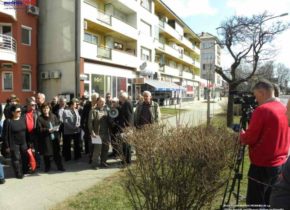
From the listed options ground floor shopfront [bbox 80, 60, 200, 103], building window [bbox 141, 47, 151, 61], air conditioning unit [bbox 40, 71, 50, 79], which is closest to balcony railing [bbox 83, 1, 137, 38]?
building window [bbox 141, 47, 151, 61]

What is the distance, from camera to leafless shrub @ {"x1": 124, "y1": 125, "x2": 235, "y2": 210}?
3527mm

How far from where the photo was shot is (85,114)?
9.71m

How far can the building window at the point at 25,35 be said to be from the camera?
2348 centimetres

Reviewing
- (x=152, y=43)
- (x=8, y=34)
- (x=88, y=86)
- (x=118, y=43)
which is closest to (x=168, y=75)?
(x=152, y=43)

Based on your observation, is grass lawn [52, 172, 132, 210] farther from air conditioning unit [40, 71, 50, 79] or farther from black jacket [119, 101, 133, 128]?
air conditioning unit [40, 71, 50, 79]

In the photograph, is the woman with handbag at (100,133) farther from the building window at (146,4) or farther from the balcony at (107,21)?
the building window at (146,4)

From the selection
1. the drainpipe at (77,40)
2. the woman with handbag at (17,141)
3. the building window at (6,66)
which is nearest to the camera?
the woman with handbag at (17,141)

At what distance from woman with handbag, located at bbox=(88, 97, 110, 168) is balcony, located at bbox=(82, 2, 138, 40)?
1639 cm

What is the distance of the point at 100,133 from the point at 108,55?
18.5 meters

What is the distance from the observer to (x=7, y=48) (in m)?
21.2

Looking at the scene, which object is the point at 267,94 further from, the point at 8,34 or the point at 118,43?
the point at 118,43

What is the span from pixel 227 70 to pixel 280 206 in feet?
62.8

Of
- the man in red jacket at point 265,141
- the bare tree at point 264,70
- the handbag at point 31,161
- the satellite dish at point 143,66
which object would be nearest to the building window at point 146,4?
the satellite dish at point 143,66

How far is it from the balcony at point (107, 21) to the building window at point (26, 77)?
5.88m
